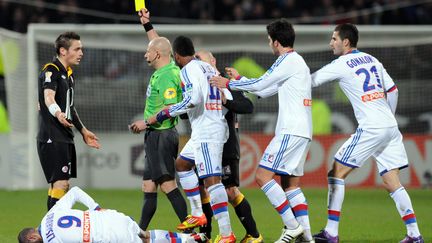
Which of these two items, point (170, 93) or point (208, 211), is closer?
point (170, 93)

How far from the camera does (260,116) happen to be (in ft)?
58.4

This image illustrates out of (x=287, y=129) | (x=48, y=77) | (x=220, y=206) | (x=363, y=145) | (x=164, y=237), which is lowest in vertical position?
(x=164, y=237)

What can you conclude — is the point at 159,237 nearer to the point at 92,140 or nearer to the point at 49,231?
the point at 49,231

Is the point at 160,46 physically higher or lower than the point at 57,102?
higher

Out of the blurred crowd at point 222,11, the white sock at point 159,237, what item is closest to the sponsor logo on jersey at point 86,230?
the white sock at point 159,237

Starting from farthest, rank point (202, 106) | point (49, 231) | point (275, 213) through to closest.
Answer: point (275, 213), point (202, 106), point (49, 231)

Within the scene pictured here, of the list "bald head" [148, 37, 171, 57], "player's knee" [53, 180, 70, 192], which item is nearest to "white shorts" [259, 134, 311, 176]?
"bald head" [148, 37, 171, 57]

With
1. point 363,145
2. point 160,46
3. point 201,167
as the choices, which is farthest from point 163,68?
point 363,145

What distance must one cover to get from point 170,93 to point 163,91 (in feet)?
0.30

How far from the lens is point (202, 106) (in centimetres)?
880

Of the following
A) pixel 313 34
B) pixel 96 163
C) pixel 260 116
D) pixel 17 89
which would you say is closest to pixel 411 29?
pixel 313 34

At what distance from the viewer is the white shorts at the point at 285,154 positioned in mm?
8508

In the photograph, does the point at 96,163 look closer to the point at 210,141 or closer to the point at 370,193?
the point at 370,193

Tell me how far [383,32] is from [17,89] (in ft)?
23.8
